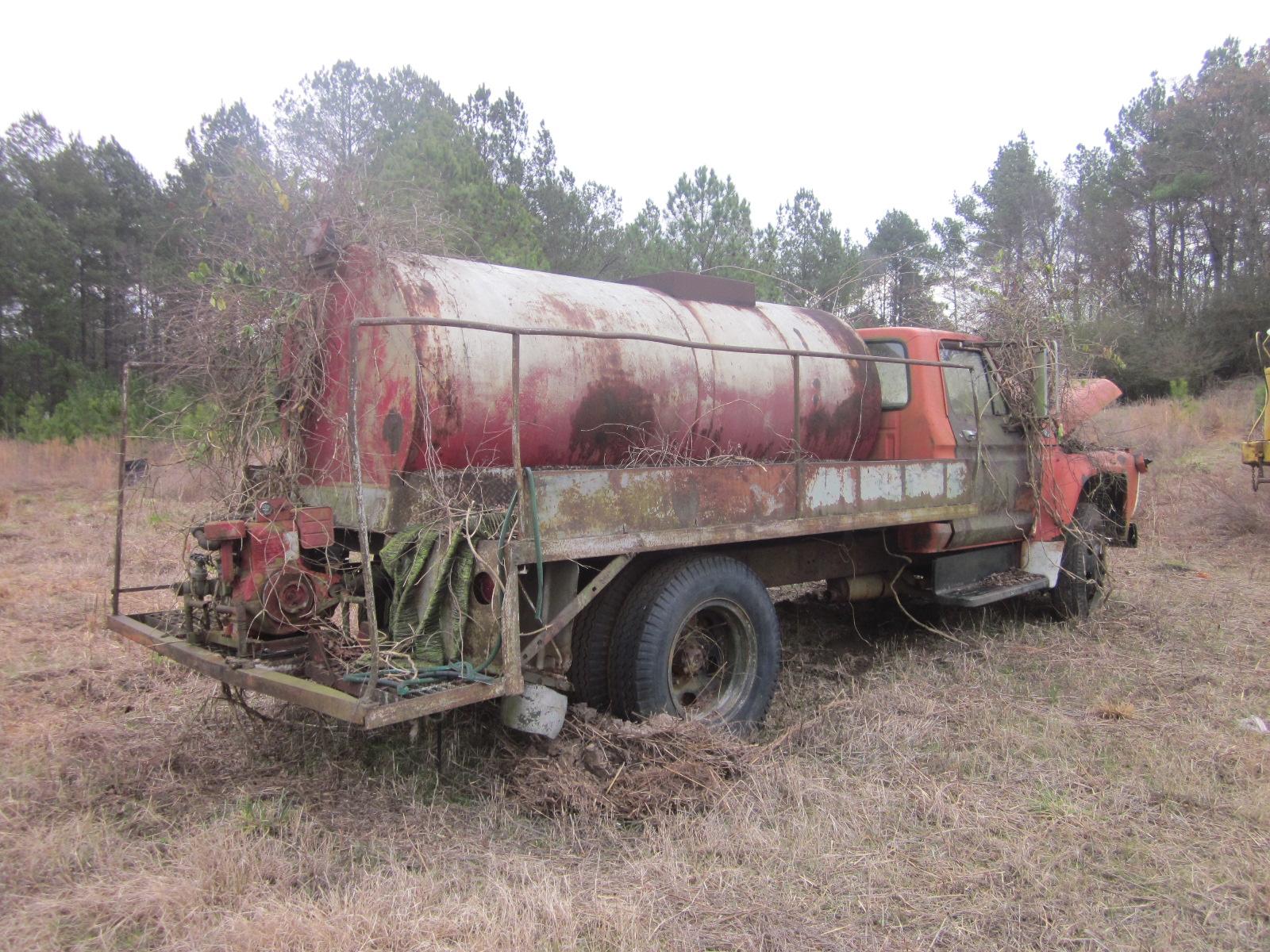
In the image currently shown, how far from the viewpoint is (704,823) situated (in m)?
3.59

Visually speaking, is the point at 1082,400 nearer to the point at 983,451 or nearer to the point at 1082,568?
the point at 1082,568

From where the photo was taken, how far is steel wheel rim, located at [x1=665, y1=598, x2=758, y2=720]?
15.4 feet

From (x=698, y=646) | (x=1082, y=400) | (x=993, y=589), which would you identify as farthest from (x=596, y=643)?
(x=1082, y=400)

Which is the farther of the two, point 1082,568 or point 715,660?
point 1082,568

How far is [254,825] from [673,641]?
1.98 metres

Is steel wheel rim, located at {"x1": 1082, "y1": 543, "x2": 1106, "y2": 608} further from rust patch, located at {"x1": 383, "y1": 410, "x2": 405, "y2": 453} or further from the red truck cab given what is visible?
rust patch, located at {"x1": 383, "y1": 410, "x2": 405, "y2": 453}

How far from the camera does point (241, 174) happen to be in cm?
440

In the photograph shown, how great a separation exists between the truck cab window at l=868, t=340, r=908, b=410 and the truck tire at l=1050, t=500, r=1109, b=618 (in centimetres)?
190

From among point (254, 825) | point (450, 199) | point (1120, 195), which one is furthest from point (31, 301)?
point (1120, 195)

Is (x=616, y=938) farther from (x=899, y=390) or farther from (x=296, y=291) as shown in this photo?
(x=899, y=390)

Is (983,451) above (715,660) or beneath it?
above

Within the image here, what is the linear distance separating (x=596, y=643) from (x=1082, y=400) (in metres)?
5.03

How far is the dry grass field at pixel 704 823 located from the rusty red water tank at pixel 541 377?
1.35 m

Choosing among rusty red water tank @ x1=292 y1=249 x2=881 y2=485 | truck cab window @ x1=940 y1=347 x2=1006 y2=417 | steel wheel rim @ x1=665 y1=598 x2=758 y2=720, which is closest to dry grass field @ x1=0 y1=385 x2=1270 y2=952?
steel wheel rim @ x1=665 y1=598 x2=758 y2=720
